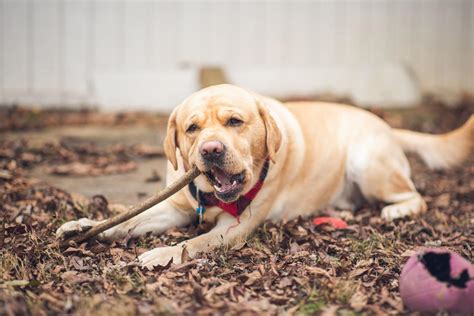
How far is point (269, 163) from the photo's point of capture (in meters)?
4.01

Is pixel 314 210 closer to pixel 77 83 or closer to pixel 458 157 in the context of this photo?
pixel 458 157

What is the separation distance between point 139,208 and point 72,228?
46cm

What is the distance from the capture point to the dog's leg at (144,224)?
3.71 m

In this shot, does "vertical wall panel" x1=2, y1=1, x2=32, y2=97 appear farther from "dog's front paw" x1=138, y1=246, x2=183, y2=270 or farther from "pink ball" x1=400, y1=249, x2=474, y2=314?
"pink ball" x1=400, y1=249, x2=474, y2=314

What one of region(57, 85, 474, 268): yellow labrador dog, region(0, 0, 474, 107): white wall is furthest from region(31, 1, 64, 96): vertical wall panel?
region(57, 85, 474, 268): yellow labrador dog

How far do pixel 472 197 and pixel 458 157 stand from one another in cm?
53

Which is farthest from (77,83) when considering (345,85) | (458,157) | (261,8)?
(458,157)

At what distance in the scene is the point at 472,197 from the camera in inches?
206

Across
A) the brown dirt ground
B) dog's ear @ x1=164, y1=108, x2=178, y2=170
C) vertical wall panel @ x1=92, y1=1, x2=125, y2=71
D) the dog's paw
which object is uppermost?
vertical wall panel @ x1=92, y1=1, x2=125, y2=71

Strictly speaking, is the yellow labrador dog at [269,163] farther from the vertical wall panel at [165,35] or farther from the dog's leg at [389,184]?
the vertical wall panel at [165,35]

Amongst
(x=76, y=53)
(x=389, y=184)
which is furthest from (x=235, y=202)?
(x=76, y=53)

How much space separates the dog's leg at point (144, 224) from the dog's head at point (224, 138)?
0.40 meters

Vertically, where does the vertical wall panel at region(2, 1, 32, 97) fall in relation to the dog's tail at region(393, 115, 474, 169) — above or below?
above

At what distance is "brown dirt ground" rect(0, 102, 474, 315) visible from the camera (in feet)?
9.40
